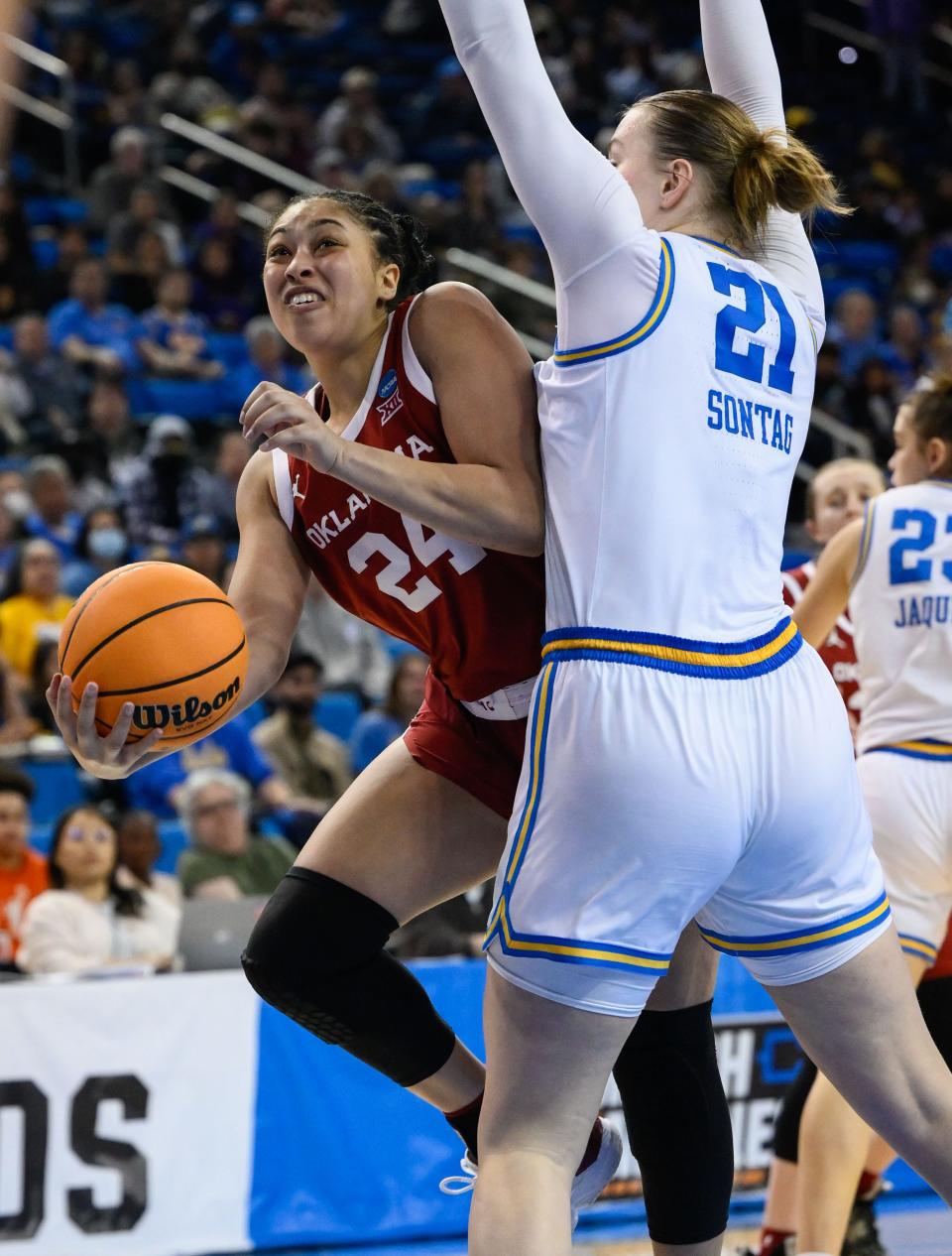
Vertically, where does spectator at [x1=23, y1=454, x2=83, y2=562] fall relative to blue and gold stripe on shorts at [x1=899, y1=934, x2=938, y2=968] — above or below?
above

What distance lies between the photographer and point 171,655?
2.83 meters

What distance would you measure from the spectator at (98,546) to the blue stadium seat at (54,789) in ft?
4.25

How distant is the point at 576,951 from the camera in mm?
2523

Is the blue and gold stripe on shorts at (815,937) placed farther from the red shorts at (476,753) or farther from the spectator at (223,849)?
the spectator at (223,849)

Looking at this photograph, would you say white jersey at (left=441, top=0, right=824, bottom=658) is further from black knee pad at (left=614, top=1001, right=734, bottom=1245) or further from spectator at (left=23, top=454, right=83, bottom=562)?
spectator at (left=23, top=454, right=83, bottom=562)

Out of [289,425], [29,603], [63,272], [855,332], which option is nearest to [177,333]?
[63,272]

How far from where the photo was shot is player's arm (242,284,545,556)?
2.63m

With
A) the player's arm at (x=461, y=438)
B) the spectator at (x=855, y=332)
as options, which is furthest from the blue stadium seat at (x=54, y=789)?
the spectator at (x=855, y=332)

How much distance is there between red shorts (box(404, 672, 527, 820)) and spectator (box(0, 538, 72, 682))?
5.02 metres

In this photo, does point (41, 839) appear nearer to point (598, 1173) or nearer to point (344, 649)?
point (344, 649)

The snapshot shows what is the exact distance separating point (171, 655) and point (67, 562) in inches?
248

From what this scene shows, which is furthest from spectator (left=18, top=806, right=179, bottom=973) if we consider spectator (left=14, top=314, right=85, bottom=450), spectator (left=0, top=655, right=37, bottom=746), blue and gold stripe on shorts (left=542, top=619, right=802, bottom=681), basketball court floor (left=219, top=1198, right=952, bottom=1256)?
spectator (left=14, top=314, right=85, bottom=450)

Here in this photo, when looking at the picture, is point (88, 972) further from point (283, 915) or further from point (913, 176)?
point (913, 176)

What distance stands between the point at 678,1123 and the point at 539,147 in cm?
183
